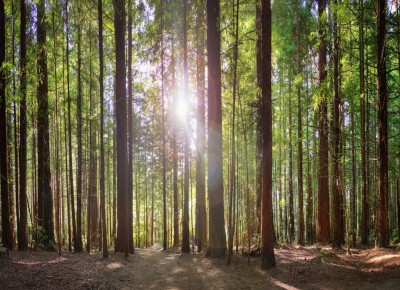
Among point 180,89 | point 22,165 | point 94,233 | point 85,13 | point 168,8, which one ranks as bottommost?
point 94,233

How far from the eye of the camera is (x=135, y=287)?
309 inches

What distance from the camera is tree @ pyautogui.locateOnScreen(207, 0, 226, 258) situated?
466 inches

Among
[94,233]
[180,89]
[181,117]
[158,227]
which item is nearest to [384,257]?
[181,117]

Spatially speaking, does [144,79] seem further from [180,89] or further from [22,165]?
[22,165]

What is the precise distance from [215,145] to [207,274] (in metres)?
4.52

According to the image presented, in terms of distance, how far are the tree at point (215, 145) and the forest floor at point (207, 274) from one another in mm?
944

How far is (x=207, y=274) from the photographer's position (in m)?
9.28

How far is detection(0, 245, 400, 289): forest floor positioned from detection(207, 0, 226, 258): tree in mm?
944

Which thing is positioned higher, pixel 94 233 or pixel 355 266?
pixel 355 266

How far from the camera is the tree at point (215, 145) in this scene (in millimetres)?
11836

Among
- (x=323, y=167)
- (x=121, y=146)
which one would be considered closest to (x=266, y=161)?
(x=121, y=146)

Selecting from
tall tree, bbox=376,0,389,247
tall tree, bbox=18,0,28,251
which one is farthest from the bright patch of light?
tall tree, bbox=376,0,389,247

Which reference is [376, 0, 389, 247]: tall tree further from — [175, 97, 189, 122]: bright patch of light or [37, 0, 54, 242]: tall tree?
[37, 0, 54, 242]: tall tree

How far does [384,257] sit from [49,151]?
13.2 metres
